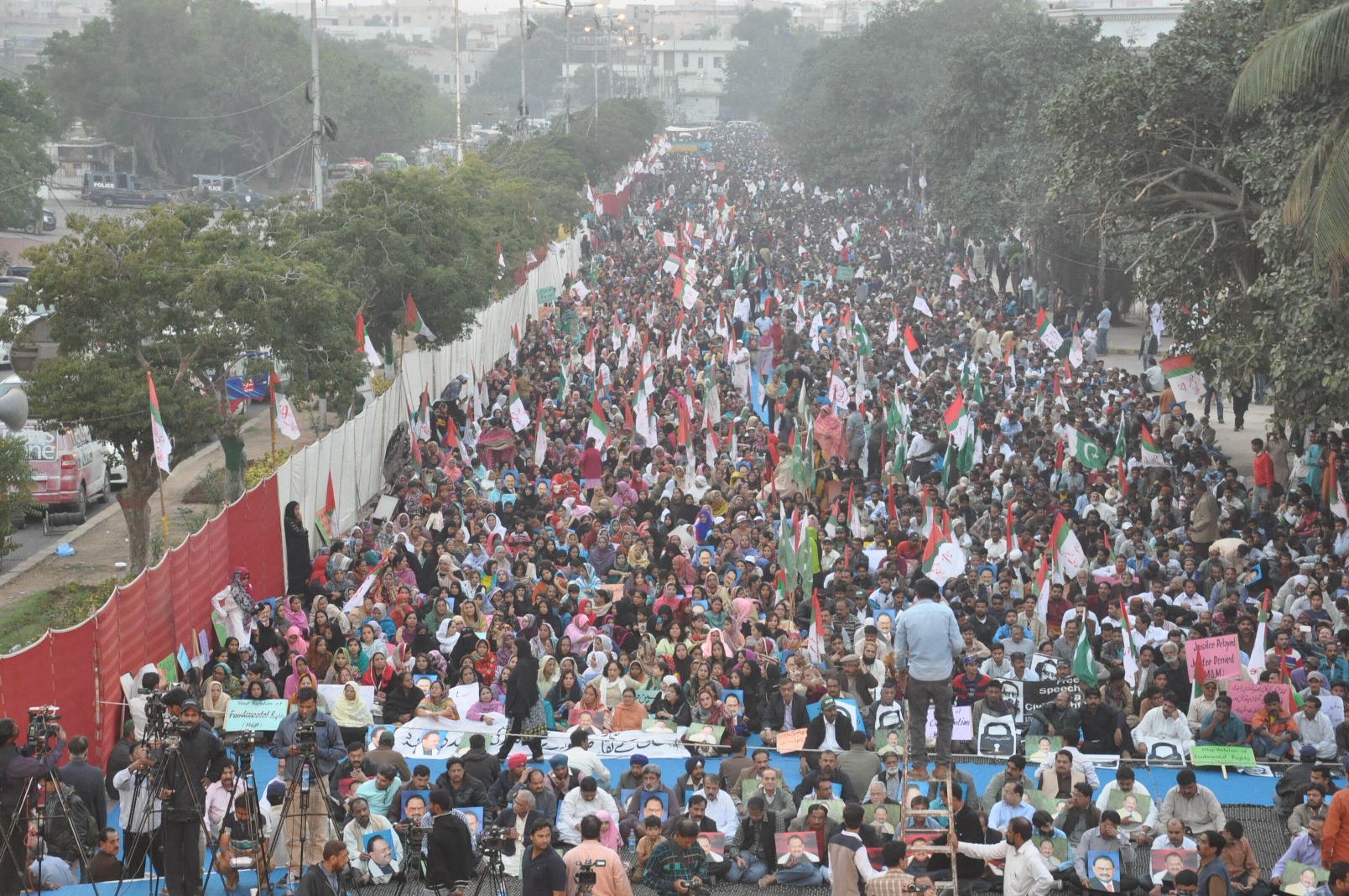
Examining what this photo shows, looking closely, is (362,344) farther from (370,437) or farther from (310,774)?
(310,774)

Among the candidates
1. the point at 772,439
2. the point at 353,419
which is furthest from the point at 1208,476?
the point at 353,419

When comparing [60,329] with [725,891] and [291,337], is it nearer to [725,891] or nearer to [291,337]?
[291,337]

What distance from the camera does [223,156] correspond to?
95562 mm

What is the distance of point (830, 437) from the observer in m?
25.9

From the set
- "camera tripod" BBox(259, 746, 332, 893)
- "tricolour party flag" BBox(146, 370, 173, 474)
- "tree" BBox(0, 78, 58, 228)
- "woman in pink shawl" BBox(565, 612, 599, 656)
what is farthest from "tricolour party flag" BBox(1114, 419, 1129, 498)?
"tree" BBox(0, 78, 58, 228)

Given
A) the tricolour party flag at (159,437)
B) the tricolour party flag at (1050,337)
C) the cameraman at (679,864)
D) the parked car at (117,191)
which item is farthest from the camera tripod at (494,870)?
the parked car at (117,191)

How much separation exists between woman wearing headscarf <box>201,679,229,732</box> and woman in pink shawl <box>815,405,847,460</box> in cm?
1236

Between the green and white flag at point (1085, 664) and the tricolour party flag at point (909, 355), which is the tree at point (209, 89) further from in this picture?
the green and white flag at point (1085, 664)

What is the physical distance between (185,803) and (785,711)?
5909mm

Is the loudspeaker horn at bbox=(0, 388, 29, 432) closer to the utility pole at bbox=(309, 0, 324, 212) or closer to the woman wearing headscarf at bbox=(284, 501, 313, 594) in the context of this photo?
the woman wearing headscarf at bbox=(284, 501, 313, 594)

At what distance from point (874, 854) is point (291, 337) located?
47.4 ft

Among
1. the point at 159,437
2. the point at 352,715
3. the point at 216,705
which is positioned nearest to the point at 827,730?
the point at 352,715

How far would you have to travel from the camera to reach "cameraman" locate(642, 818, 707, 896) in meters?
11.9

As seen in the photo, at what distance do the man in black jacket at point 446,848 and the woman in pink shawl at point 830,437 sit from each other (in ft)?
47.4
